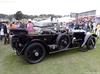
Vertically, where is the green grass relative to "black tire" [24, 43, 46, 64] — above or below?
below

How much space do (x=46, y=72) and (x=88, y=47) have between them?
3390 mm

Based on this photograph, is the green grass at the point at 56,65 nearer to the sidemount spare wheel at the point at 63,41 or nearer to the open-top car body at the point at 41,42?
the open-top car body at the point at 41,42

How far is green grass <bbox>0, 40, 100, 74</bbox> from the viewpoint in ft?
15.7

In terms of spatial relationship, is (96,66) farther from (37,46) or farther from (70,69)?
(37,46)

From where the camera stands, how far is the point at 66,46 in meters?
6.46

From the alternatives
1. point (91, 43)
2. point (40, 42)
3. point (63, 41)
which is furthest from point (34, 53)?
point (91, 43)

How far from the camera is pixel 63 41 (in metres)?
6.29

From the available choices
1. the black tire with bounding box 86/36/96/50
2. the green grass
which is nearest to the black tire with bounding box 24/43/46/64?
the green grass

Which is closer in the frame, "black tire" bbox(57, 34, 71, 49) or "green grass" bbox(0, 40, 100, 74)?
"green grass" bbox(0, 40, 100, 74)

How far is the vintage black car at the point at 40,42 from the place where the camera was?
18.1 ft

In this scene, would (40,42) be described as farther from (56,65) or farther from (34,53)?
(56,65)

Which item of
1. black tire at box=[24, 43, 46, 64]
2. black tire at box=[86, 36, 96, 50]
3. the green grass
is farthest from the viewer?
black tire at box=[86, 36, 96, 50]

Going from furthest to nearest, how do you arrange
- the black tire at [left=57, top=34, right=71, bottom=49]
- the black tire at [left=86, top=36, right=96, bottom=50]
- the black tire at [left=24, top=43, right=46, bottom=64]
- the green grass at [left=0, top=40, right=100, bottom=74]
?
the black tire at [left=86, top=36, right=96, bottom=50]
the black tire at [left=57, top=34, right=71, bottom=49]
the black tire at [left=24, top=43, right=46, bottom=64]
the green grass at [left=0, top=40, right=100, bottom=74]

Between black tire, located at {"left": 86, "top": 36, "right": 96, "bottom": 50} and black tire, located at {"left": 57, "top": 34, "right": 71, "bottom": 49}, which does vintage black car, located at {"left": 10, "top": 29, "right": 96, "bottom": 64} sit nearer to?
black tire, located at {"left": 57, "top": 34, "right": 71, "bottom": 49}
